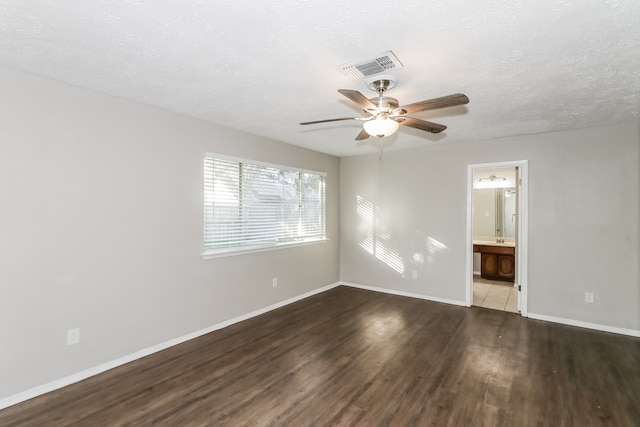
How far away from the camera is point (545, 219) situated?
13.6ft

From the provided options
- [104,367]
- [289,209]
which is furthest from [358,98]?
[104,367]

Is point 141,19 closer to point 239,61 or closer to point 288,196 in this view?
point 239,61

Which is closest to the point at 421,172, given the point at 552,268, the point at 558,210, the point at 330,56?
the point at 558,210

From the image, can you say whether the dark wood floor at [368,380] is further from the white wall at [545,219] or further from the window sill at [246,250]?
the window sill at [246,250]

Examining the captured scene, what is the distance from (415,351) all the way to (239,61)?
3076 mm

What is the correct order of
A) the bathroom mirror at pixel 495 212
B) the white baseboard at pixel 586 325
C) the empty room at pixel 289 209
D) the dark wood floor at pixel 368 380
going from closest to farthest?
the empty room at pixel 289 209
the dark wood floor at pixel 368 380
the white baseboard at pixel 586 325
the bathroom mirror at pixel 495 212

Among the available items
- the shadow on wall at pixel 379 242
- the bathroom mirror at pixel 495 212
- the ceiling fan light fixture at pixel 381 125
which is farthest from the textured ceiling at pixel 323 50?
the bathroom mirror at pixel 495 212

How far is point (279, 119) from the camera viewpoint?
354 centimetres

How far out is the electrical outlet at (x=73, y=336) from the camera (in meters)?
2.62

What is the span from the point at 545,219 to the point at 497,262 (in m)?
2.45

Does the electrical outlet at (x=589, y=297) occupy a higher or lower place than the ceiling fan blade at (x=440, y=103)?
lower

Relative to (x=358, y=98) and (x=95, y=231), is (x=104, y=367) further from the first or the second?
(x=358, y=98)

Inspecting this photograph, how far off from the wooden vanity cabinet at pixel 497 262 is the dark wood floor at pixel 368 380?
241 cm

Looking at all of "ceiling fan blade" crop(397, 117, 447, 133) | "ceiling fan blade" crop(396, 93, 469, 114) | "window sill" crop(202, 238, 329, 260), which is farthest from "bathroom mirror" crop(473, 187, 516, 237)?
"ceiling fan blade" crop(396, 93, 469, 114)
